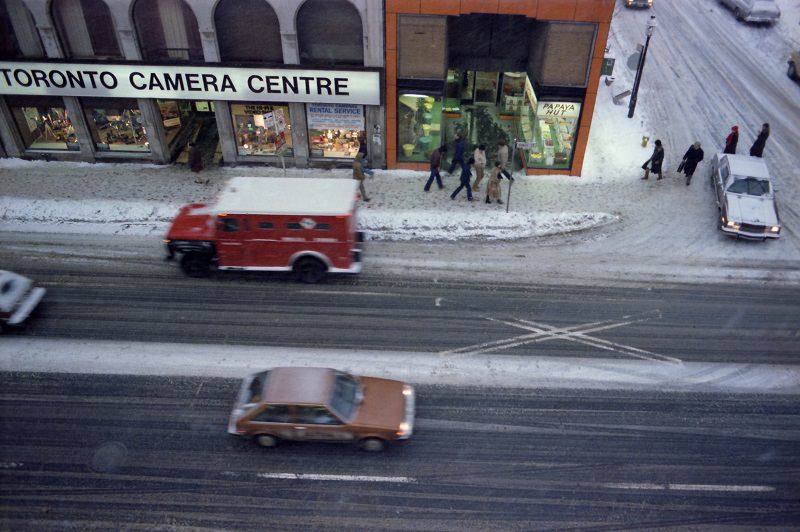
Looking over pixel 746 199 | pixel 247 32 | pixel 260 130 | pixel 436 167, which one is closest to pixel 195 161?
pixel 260 130

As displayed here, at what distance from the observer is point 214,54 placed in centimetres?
2053

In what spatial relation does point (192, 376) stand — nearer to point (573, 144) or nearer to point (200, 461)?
point (200, 461)

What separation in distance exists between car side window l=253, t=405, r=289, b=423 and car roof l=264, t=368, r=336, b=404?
5.5 inches

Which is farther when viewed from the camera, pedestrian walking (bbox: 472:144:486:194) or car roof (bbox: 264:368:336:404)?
pedestrian walking (bbox: 472:144:486:194)

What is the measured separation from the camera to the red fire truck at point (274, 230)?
49.5ft

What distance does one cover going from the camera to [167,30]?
68.8 ft

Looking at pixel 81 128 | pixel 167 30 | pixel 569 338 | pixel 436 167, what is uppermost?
pixel 167 30

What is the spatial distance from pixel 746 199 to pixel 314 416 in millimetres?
16065

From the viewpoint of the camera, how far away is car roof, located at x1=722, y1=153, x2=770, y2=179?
19594mm

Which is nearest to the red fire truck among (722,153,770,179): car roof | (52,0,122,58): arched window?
(52,0,122,58): arched window

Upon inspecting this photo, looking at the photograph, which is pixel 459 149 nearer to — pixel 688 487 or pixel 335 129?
pixel 335 129

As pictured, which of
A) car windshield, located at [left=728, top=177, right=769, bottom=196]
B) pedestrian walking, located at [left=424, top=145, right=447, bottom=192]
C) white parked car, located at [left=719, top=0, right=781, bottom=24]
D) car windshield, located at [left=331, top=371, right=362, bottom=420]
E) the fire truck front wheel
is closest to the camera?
car windshield, located at [left=331, top=371, right=362, bottom=420]

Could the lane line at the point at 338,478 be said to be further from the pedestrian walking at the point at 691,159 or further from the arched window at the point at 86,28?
the arched window at the point at 86,28

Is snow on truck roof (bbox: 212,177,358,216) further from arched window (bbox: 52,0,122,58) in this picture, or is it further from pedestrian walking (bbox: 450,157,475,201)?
arched window (bbox: 52,0,122,58)
